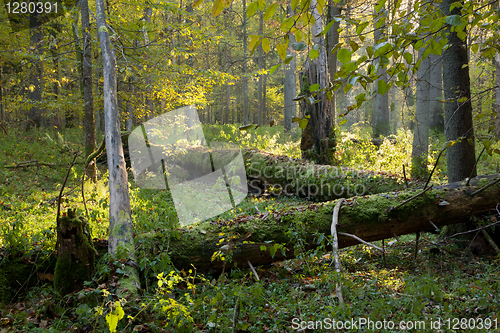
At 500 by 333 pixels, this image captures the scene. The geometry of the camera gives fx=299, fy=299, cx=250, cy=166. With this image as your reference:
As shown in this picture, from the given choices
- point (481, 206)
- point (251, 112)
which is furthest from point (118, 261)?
point (251, 112)

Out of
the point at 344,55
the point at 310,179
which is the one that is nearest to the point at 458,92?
the point at 344,55

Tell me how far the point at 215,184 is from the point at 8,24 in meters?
11.1

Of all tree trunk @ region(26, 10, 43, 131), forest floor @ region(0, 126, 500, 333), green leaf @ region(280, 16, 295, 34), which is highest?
tree trunk @ region(26, 10, 43, 131)

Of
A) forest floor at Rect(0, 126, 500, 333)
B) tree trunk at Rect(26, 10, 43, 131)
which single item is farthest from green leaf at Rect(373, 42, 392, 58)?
tree trunk at Rect(26, 10, 43, 131)

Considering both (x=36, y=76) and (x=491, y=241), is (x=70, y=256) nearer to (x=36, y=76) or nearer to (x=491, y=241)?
(x=491, y=241)

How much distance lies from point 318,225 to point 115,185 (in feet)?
11.6

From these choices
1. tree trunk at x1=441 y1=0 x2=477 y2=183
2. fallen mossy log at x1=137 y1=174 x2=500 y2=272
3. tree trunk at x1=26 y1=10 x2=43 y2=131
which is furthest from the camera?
tree trunk at x1=26 y1=10 x2=43 y2=131

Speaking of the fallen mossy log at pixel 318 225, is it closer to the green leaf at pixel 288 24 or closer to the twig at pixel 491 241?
the twig at pixel 491 241

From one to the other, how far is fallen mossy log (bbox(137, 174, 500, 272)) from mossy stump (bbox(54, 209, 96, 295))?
800 millimetres

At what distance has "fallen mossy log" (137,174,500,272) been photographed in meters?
4.25

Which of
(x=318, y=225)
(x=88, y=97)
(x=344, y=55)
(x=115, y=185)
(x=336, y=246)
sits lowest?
(x=336, y=246)

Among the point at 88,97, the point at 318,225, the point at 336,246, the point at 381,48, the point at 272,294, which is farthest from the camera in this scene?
the point at 88,97

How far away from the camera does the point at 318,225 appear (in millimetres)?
4496

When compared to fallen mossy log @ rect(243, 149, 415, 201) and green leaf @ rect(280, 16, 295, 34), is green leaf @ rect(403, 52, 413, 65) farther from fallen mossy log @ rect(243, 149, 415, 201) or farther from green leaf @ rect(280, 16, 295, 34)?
fallen mossy log @ rect(243, 149, 415, 201)
